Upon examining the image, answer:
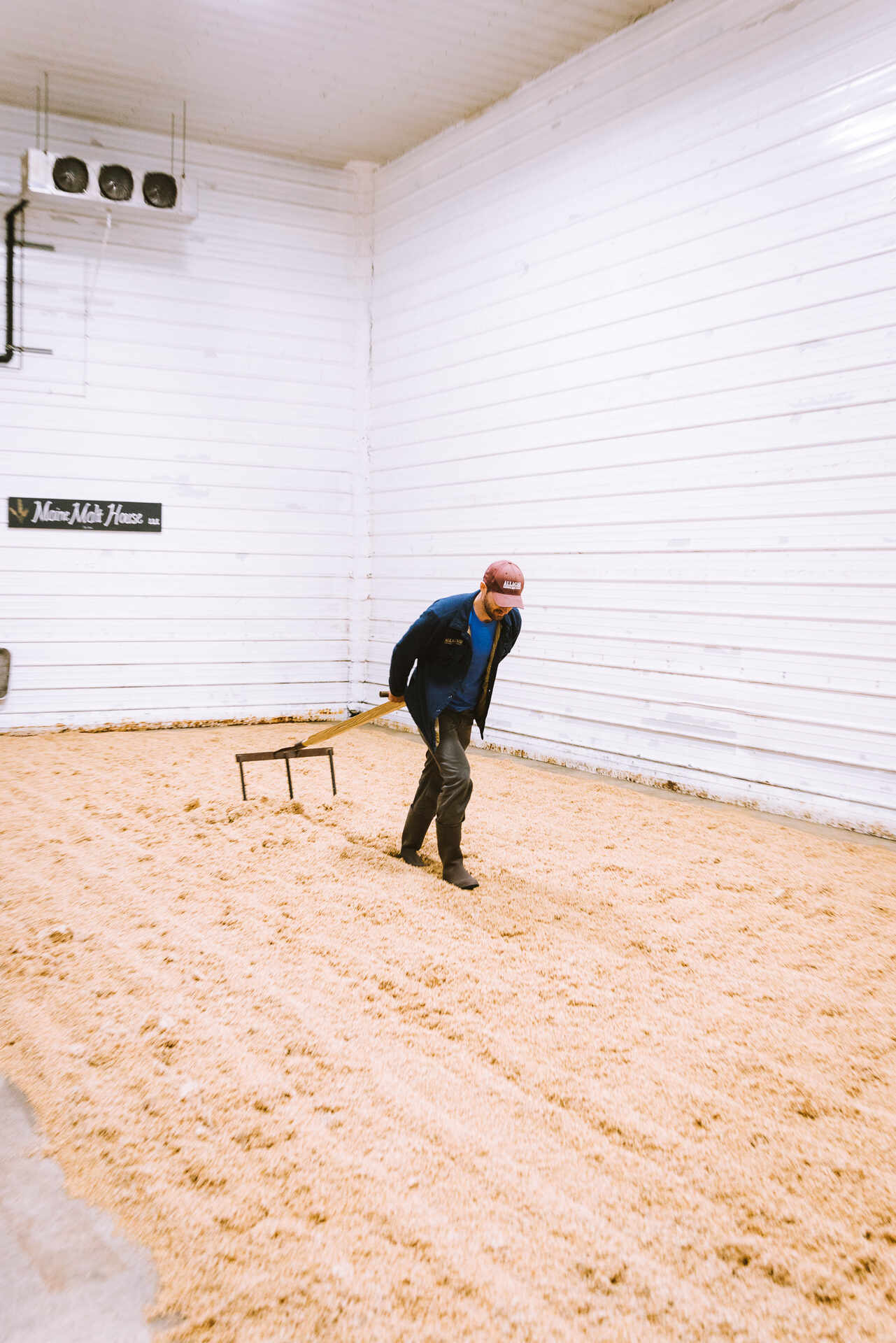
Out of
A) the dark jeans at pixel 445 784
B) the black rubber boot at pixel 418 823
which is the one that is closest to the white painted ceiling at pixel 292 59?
the dark jeans at pixel 445 784

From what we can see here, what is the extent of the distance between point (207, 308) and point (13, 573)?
10.6ft

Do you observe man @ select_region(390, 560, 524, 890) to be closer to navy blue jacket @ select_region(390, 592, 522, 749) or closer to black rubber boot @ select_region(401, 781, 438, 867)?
navy blue jacket @ select_region(390, 592, 522, 749)

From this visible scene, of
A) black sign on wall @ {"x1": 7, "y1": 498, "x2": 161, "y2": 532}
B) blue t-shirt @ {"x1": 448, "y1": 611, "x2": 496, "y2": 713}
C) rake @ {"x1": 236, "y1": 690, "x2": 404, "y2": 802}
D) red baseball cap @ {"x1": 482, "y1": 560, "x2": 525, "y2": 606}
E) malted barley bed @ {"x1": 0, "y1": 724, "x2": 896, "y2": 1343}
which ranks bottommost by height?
malted barley bed @ {"x1": 0, "y1": 724, "x2": 896, "y2": 1343}

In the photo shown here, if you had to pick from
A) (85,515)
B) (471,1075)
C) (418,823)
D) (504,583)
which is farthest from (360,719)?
(85,515)

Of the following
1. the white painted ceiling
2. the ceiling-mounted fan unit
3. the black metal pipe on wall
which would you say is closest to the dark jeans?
the white painted ceiling

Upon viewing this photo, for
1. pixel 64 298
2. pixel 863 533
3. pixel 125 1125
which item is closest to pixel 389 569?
pixel 64 298

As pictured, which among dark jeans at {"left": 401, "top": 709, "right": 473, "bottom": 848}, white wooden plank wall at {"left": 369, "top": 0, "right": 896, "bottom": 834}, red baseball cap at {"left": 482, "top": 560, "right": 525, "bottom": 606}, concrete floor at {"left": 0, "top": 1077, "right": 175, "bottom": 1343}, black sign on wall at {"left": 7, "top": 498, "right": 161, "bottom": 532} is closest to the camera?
concrete floor at {"left": 0, "top": 1077, "right": 175, "bottom": 1343}

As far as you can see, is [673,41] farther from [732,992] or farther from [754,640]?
[732,992]

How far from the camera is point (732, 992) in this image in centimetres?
339

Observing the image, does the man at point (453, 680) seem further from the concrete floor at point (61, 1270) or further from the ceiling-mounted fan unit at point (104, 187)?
the ceiling-mounted fan unit at point (104, 187)

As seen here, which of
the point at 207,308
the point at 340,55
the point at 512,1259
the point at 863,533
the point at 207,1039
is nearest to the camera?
the point at 512,1259

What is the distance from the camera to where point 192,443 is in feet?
29.8

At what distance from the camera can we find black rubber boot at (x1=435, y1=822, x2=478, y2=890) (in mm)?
4461

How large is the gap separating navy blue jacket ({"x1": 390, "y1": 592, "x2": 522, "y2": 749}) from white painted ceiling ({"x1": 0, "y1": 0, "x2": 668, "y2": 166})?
5171mm
